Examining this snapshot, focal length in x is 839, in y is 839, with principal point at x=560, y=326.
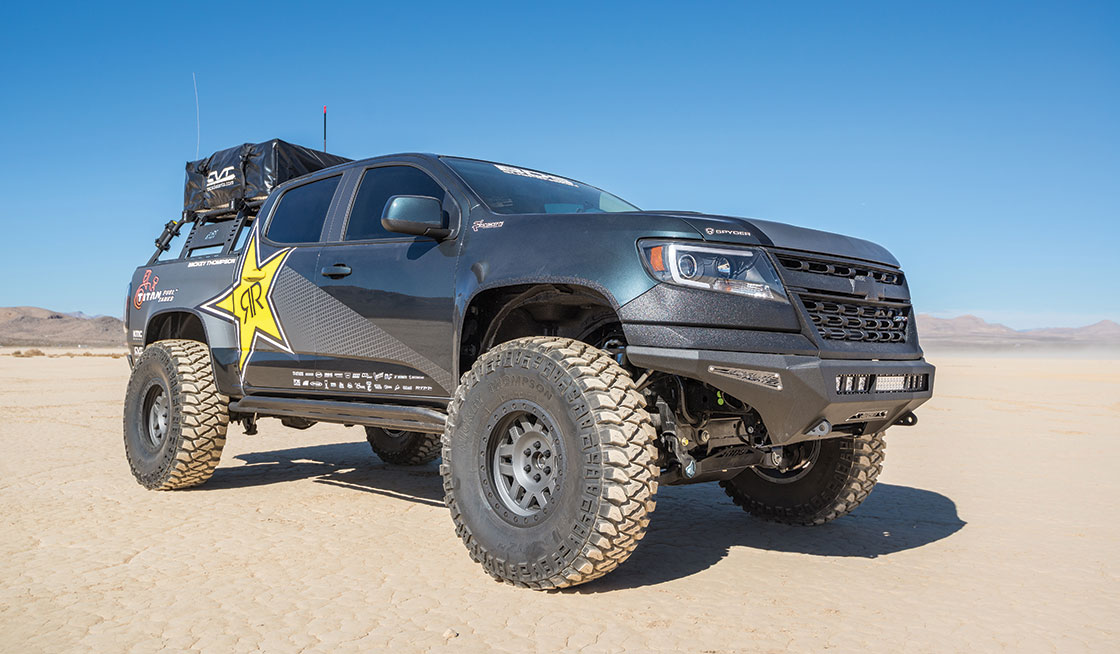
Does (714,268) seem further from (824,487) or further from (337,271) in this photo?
(337,271)

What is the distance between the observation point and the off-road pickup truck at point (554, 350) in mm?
3502

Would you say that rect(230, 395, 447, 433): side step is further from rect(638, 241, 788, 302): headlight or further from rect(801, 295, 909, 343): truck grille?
rect(801, 295, 909, 343): truck grille

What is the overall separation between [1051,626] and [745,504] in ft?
7.11

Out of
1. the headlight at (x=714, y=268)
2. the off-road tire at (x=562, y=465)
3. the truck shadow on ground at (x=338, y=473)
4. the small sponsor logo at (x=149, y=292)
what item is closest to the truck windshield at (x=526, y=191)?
the off-road tire at (x=562, y=465)

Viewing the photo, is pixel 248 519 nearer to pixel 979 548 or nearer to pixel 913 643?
pixel 913 643

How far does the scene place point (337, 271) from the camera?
500cm

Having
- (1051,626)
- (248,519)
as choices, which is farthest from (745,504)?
(248,519)

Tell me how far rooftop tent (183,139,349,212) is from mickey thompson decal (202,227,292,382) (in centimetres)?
116

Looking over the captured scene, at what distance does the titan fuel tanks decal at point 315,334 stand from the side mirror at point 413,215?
0.69 meters

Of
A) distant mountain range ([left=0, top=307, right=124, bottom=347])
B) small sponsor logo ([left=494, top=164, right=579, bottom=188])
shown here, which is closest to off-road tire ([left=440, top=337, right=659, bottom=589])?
small sponsor logo ([left=494, top=164, right=579, bottom=188])

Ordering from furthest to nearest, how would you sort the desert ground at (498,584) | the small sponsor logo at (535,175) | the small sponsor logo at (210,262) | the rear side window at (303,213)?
the small sponsor logo at (210,262) < the rear side window at (303,213) < the small sponsor logo at (535,175) < the desert ground at (498,584)

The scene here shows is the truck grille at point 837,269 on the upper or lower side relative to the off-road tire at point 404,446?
upper

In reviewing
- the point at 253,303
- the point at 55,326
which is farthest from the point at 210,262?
the point at 55,326

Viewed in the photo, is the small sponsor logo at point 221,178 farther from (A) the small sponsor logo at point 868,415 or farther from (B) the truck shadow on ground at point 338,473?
(A) the small sponsor logo at point 868,415
